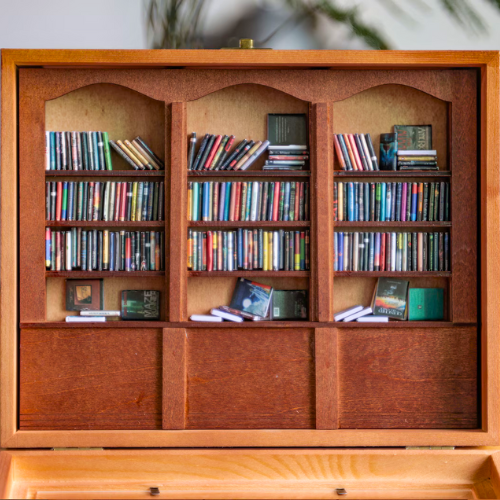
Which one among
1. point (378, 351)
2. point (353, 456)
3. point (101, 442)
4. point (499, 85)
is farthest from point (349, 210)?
point (101, 442)

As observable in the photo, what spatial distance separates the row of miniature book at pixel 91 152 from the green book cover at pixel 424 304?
4.40ft

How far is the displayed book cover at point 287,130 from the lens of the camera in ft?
8.27

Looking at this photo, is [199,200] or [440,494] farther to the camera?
[199,200]

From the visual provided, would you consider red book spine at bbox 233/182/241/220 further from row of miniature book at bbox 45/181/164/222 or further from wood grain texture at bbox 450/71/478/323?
wood grain texture at bbox 450/71/478/323

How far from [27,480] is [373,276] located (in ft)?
5.91

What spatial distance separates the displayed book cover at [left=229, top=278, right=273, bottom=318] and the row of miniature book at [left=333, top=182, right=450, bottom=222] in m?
0.49

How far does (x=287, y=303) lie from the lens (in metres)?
2.55

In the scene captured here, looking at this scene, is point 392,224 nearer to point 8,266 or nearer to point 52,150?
point 52,150

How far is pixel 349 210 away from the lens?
2498 millimetres

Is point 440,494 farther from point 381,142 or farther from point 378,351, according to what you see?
point 381,142

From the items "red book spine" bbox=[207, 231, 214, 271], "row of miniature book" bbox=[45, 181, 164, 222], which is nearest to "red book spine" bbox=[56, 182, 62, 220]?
"row of miniature book" bbox=[45, 181, 164, 222]

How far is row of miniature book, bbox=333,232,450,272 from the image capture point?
97.8 inches

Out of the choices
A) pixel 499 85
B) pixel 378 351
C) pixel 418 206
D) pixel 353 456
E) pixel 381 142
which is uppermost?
pixel 499 85

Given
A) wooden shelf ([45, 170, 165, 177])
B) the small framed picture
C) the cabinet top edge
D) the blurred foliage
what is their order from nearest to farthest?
the cabinet top edge → wooden shelf ([45, 170, 165, 177]) → the small framed picture → the blurred foliage
